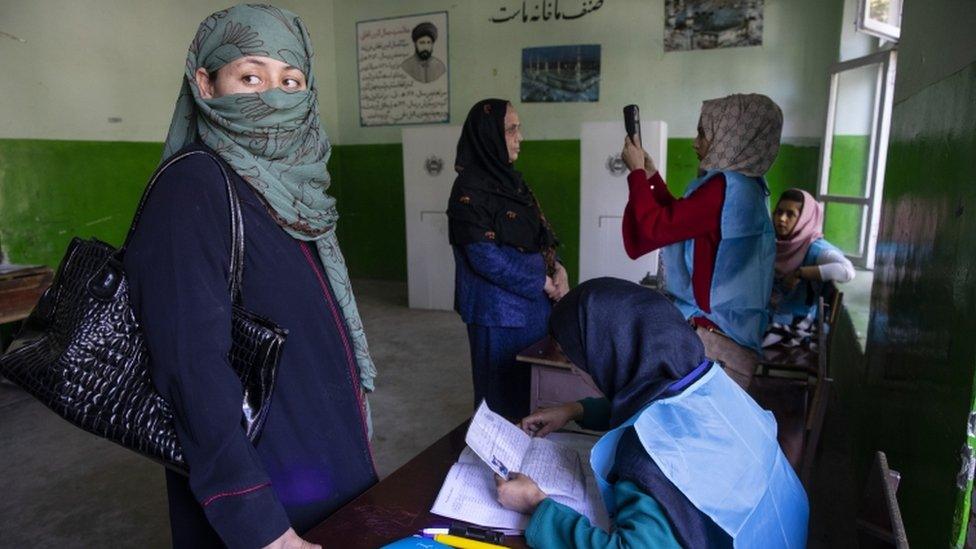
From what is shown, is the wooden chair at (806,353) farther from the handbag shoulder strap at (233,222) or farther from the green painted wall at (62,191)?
the green painted wall at (62,191)

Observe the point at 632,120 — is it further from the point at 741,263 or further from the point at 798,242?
the point at 798,242

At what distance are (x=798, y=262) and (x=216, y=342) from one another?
319 cm

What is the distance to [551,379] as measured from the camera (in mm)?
2055

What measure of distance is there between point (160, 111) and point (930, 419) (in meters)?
5.18

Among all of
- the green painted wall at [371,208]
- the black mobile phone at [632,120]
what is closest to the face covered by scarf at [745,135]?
the black mobile phone at [632,120]

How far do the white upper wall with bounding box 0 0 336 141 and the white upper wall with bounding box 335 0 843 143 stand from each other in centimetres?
181

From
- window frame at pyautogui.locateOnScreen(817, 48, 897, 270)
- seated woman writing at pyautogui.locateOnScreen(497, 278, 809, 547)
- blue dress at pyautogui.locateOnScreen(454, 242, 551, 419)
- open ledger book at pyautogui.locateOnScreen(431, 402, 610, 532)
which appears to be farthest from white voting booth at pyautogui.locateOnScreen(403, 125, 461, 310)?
seated woman writing at pyautogui.locateOnScreen(497, 278, 809, 547)

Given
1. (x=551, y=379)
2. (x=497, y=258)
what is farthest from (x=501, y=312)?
(x=551, y=379)

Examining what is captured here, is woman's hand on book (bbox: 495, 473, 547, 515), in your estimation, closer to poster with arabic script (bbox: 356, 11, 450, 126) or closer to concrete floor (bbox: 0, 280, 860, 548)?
concrete floor (bbox: 0, 280, 860, 548)

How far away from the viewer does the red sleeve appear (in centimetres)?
190

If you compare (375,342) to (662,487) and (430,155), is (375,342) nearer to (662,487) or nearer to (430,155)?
(430,155)

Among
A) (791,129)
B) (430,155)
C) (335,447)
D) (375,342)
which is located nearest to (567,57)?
(430,155)

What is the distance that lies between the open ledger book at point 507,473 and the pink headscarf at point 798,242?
8.20 ft

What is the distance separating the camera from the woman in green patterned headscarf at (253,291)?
2.64 feet
